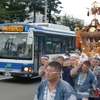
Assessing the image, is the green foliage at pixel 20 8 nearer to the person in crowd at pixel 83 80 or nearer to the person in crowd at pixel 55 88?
the person in crowd at pixel 83 80

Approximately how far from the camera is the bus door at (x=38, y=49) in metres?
12.3

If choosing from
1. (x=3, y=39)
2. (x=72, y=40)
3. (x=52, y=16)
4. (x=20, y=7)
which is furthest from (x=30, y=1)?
(x=3, y=39)

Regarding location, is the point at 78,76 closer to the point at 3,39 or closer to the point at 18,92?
the point at 18,92

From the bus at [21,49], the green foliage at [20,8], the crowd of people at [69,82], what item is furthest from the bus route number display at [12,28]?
the green foliage at [20,8]

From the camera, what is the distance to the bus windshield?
470 inches

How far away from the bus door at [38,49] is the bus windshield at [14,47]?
1.52ft

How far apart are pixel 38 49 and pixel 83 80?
737 centimetres

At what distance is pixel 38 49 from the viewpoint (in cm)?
1266

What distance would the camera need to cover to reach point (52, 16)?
115 ft

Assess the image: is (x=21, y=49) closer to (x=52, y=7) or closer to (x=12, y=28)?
(x=12, y=28)

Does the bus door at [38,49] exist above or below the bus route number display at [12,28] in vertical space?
below

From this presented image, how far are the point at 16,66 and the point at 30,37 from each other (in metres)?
1.50

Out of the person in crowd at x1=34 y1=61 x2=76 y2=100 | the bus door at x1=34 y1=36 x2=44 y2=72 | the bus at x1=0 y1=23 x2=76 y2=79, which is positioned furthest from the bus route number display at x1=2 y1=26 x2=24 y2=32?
the person in crowd at x1=34 y1=61 x2=76 y2=100

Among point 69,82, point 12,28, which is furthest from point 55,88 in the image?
point 12,28
